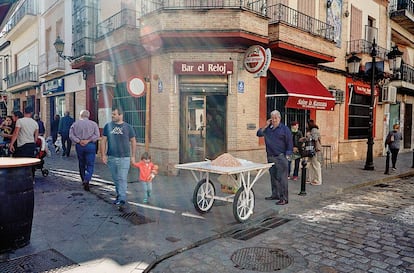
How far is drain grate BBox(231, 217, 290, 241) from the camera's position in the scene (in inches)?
205

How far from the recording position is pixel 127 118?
13.0m

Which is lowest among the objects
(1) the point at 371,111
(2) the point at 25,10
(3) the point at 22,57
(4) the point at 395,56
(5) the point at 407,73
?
(1) the point at 371,111

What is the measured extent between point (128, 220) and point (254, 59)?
6.29m

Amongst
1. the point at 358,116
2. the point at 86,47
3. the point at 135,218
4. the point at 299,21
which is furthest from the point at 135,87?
the point at 358,116

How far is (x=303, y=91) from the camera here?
11.2 m

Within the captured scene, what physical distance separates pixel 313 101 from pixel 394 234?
6635 millimetres

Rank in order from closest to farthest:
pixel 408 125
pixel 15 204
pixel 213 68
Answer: pixel 15 204
pixel 213 68
pixel 408 125

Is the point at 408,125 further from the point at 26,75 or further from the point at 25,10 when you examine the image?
the point at 25,10

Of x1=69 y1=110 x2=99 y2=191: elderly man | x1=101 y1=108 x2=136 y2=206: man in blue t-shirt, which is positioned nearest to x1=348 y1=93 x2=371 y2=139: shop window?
x1=69 y1=110 x2=99 y2=191: elderly man

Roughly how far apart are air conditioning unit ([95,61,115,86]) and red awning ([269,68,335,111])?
6.22 m

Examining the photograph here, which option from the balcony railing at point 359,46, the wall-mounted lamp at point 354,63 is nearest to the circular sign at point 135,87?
the wall-mounted lamp at point 354,63

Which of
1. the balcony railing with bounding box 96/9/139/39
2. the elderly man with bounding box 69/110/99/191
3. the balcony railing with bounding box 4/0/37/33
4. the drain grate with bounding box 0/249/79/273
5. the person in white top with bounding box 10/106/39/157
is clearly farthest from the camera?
the balcony railing with bounding box 4/0/37/33

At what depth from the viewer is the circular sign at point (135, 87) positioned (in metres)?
7.66

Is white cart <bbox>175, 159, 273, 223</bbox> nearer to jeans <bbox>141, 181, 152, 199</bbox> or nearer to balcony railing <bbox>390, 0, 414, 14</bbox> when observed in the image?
jeans <bbox>141, 181, 152, 199</bbox>
